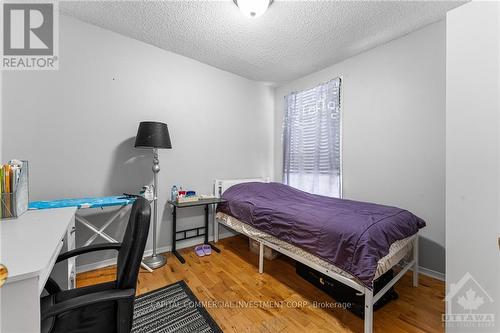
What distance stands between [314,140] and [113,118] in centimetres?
269

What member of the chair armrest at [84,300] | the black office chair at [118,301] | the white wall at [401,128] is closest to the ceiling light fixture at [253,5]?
the white wall at [401,128]

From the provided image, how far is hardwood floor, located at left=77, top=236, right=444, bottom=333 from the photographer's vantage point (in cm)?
150

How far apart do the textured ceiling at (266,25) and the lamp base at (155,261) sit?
2.56m

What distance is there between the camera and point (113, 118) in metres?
2.34

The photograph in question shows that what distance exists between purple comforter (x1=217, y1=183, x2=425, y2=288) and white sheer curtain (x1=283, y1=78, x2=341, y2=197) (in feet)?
2.06

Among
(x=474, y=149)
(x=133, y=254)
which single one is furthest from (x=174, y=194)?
(x=474, y=149)

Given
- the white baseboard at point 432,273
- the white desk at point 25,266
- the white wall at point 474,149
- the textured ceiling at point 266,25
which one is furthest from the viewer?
the white baseboard at point 432,273

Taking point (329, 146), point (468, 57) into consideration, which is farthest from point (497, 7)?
point (329, 146)

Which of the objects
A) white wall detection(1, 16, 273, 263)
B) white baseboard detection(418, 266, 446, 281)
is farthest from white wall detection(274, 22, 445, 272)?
white wall detection(1, 16, 273, 263)

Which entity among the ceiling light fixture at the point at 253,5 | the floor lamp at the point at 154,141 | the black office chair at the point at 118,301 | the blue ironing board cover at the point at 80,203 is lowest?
the black office chair at the point at 118,301

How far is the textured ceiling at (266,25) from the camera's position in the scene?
193cm

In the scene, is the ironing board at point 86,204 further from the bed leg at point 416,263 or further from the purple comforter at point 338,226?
the bed leg at point 416,263

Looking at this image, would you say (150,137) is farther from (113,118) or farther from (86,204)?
(86,204)

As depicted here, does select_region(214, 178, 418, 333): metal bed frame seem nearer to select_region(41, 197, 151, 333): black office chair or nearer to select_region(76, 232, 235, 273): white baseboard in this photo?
select_region(76, 232, 235, 273): white baseboard
